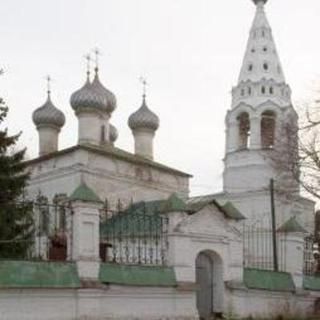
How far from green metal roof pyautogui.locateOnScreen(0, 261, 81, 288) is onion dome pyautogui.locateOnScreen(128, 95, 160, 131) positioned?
23096mm

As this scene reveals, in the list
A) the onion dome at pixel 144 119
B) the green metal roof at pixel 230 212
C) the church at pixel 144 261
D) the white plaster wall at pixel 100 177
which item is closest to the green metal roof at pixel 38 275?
the church at pixel 144 261

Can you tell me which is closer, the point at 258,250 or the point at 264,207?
the point at 258,250

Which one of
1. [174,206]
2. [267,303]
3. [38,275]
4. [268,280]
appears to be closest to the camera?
[38,275]

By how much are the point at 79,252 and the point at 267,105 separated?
2429 centimetres

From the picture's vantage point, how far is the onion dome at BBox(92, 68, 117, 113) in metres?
34.2

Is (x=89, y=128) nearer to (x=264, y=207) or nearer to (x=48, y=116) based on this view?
(x=48, y=116)

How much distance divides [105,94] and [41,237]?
18.3m

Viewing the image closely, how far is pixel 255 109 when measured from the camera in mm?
36094

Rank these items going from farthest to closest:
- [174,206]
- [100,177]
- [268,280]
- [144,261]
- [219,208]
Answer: [100,177]
[268,280]
[219,208]
[144,261]
[174,206]

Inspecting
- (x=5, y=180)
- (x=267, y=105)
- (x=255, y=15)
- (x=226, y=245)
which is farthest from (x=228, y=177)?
(x=226, y=245)

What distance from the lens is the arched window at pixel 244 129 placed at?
36.8m

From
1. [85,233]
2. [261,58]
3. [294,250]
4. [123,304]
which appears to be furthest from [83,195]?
[261,58]

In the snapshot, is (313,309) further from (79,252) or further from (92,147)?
(92,147)

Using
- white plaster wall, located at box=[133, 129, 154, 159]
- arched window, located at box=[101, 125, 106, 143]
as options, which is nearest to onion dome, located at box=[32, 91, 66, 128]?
arched window, located at box=[101, 125, 106, 143]
